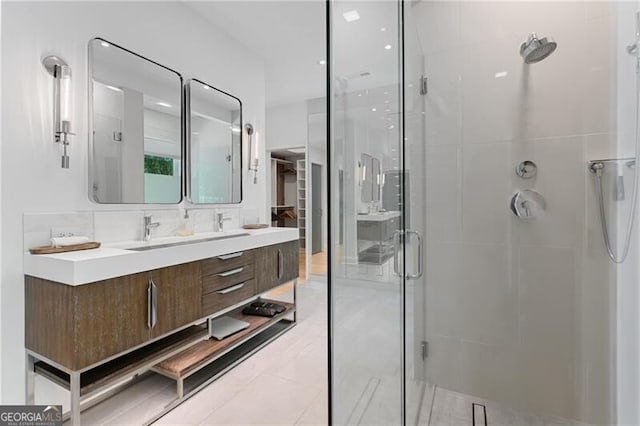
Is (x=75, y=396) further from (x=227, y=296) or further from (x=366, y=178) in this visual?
(x=366, y=178)

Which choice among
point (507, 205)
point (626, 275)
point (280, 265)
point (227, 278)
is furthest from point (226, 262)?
point (626, 275)

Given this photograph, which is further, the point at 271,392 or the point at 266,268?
the point at 266,268

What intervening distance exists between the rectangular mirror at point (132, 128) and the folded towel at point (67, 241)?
27 centimetres

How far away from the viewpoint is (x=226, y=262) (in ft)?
7.30

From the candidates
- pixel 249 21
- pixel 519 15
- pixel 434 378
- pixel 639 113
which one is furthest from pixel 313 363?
pixel 249 21

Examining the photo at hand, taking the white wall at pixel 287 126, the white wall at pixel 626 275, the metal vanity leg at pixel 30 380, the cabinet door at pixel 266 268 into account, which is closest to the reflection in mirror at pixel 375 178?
the white wall at pixel 626 275

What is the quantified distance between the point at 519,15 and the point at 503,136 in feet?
2.07

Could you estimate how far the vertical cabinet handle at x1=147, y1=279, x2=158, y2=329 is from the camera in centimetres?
166

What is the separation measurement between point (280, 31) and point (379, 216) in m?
2.22

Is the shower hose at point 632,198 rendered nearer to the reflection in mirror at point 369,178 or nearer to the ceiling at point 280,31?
the reflection in mirror at point 369,178

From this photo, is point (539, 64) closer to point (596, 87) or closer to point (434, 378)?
point (596, 87)

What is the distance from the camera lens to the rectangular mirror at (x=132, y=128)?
74.5 inches

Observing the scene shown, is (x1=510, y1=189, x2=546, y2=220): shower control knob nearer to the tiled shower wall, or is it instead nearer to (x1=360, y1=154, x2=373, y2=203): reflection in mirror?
the tiled shower wall

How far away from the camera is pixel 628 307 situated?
1417 millimetres
